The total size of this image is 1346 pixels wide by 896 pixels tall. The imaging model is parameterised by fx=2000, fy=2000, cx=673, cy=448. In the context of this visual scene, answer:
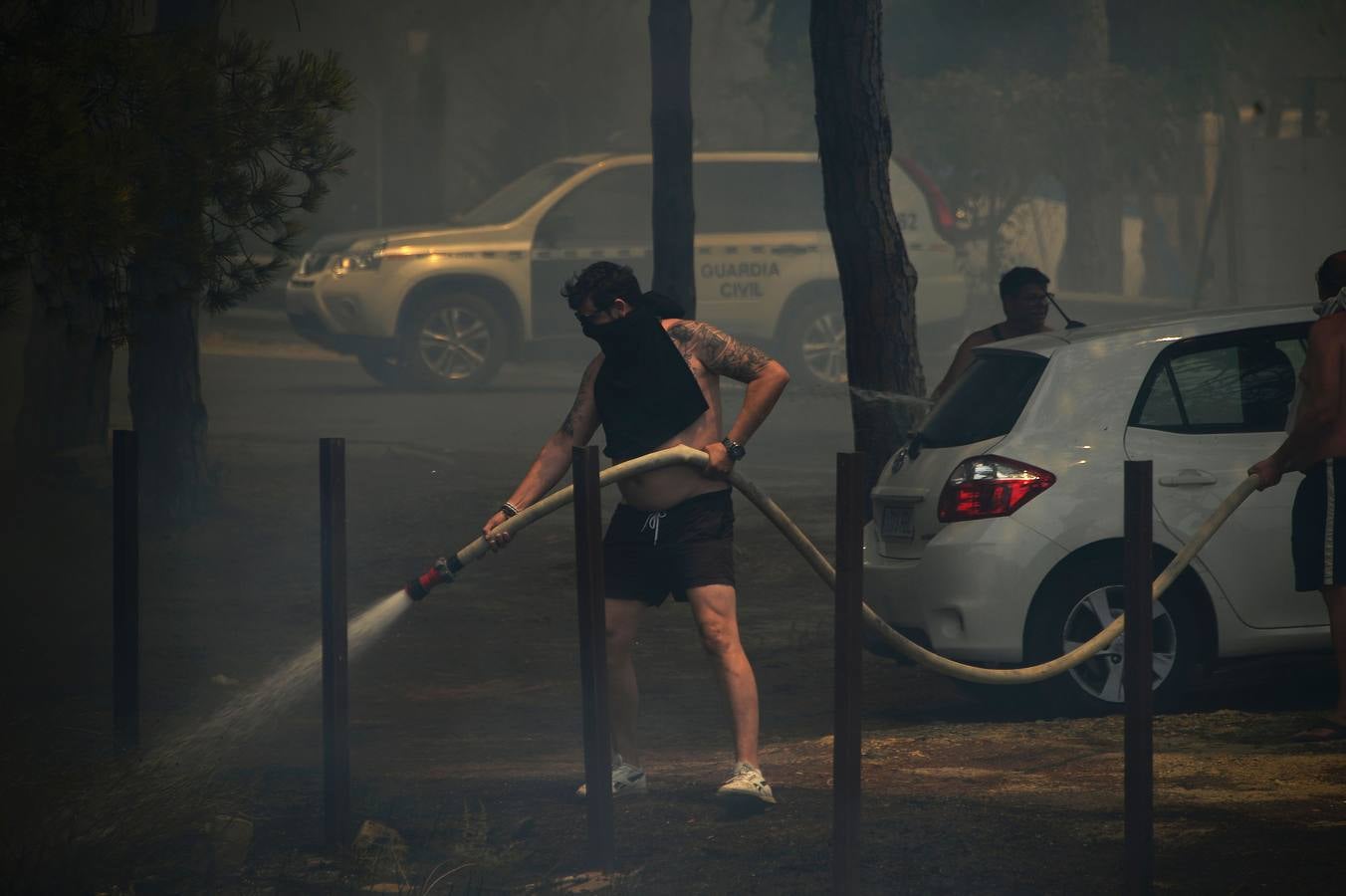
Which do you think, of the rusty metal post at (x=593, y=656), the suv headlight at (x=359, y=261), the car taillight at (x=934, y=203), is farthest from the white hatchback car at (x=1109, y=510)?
the car taillight at (x=934, y=203)

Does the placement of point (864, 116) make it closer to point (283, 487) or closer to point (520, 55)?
point (283, 487)

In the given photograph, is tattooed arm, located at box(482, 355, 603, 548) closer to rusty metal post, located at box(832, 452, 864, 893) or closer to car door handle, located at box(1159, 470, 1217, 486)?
rusty metal post, located at box(832, 452, 864, 893)

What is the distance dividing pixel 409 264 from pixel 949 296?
18.5 feet

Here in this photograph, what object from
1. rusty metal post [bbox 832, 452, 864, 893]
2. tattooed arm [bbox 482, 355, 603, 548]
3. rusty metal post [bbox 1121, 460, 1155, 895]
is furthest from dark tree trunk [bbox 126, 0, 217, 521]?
rusty metal post [bbox 1121, 460, 1155, 895]

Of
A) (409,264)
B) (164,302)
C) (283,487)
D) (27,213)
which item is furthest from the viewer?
(409,264)

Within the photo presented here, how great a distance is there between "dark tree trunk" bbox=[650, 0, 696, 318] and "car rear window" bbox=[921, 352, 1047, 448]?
425 centimetres

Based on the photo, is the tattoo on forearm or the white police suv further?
the white police suv

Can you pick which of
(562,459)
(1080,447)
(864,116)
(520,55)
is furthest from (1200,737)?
(520,55)

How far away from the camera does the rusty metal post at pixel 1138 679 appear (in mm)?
4969

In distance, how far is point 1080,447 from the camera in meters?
7.23

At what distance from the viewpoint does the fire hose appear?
579cm

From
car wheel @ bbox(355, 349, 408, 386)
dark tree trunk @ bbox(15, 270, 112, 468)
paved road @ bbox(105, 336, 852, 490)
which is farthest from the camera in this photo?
car wheel @ bbox(355, 349, 408, 386)

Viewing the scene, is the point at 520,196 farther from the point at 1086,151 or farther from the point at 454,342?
the point at 1086,151

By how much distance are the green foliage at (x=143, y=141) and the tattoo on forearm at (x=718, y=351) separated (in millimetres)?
1841
